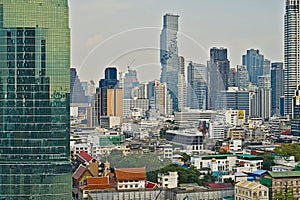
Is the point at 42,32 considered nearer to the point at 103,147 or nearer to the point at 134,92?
the point at 103,147

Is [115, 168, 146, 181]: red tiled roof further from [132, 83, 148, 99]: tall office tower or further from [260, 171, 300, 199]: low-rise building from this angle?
[132, 83, 148, 99]: tall office tower


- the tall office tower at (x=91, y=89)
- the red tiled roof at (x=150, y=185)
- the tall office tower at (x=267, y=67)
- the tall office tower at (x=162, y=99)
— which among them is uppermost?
the tall office tower at (x=267, y=67)

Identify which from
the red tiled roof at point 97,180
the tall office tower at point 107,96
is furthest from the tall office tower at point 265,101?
the red tiled roof at point 97,180

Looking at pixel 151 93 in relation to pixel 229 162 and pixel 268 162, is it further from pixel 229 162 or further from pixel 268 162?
pixel 268 162

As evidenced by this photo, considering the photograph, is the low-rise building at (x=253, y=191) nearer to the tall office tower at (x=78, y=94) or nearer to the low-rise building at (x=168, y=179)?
the low-rise building at (x=168, y=179)

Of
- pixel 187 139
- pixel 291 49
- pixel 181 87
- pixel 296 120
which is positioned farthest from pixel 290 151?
pixel 291 49

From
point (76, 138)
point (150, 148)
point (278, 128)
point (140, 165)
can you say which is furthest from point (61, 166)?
point (278, 128)
